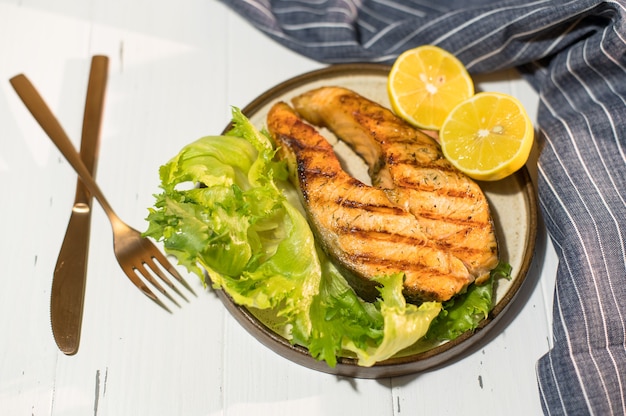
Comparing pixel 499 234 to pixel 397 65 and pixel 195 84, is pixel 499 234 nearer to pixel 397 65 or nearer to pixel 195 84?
pixel 397 65

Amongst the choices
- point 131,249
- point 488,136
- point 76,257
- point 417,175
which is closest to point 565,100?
point 488,136

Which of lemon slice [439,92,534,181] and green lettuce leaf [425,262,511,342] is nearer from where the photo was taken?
green lettuce leaf [425,262,511,342]

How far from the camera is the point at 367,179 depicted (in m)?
3.22

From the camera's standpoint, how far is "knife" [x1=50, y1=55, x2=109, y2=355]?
2878 mm

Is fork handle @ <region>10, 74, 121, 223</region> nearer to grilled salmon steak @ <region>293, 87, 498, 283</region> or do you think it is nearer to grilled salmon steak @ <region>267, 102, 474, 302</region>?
grilled salmon steak @ <region>267, 102, 474, 302</region>

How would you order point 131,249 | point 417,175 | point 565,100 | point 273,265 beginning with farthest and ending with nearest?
point 565,100 → point 131,249 → point 417,175 → point 273,265

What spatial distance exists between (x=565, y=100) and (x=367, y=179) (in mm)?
1151

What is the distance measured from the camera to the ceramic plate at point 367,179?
266 centimetres

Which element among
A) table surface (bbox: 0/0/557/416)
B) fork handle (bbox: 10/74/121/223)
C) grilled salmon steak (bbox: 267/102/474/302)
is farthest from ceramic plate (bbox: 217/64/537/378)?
fork handle (bbox: 10/74/121/223)

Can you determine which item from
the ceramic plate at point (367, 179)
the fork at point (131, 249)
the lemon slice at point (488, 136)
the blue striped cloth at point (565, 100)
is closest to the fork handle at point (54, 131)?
the fork at point (131, 249)

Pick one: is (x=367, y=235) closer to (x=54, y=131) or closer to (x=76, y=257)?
(x=76, y=257)

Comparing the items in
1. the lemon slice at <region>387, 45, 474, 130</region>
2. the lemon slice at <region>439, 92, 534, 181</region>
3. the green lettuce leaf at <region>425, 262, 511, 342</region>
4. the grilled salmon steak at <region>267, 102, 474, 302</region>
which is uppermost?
the lemon slice at <region>387, 45, 474, 130</region>

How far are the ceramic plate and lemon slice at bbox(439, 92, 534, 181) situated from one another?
20cm

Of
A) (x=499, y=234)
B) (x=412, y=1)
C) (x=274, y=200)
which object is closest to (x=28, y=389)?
(x=274, y=200)
